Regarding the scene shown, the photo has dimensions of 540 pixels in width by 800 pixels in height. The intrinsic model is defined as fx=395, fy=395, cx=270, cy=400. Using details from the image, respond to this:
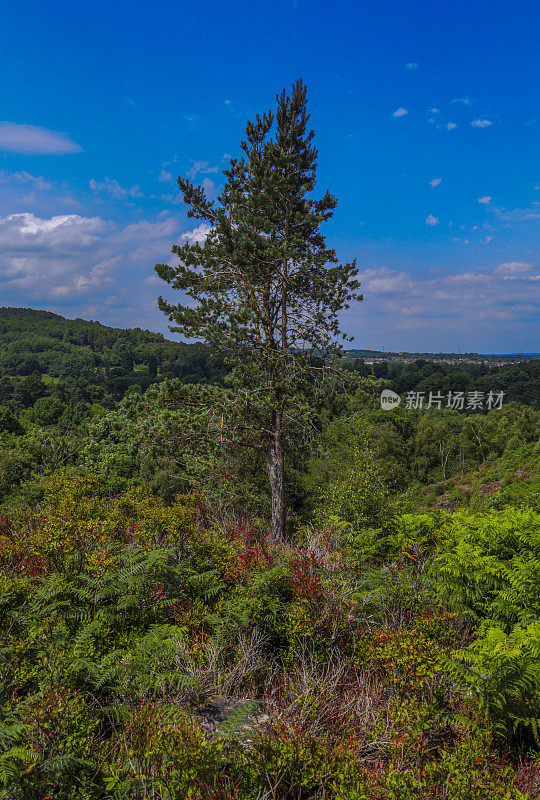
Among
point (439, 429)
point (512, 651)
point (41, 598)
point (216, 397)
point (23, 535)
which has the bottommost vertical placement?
point (439, 429)

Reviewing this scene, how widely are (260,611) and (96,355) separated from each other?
142 metres

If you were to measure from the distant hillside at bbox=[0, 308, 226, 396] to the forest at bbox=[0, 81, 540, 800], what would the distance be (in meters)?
77.2

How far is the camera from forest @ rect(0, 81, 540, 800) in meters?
2.86

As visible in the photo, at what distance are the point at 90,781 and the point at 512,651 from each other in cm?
339

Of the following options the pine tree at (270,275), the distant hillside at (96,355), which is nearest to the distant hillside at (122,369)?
the distant hillside at (96,355)

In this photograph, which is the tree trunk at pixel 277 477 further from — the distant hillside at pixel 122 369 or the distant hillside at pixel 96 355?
the distant hillside at pixel 122 369

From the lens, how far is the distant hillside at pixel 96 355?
114438mm

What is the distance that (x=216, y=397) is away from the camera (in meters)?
12.1

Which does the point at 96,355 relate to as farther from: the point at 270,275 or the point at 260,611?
the point at 260,611

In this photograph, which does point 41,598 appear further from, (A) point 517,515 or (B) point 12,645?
(A) point 517,515

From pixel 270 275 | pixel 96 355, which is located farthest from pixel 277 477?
pixel 96 355

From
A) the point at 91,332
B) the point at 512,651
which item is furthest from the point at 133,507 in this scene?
the point at 91,332

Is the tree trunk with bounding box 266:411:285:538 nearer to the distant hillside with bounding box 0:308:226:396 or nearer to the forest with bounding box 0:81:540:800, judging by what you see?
the forest with bounding box 0:81:540:800

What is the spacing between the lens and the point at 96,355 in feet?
438
